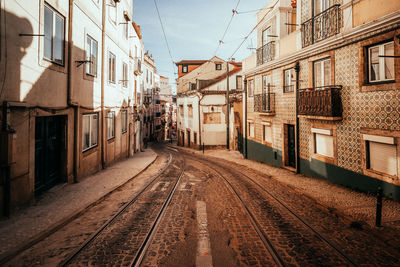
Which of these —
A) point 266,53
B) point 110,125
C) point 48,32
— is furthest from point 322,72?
point 110,125

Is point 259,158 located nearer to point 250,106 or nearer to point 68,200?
point 250,106

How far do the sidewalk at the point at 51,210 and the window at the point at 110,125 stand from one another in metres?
4.09

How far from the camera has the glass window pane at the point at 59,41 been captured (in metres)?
8.40

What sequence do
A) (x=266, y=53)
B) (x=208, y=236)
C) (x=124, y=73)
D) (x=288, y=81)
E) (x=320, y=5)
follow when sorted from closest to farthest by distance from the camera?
(x=208, y=236)
(x=320, y=5)
(x=288, y=81)
(x=266, y=53)
(x=124, y=73)

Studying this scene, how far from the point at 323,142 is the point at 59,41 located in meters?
12.4

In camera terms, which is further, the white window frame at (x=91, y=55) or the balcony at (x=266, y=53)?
the balcony at (x=266, y=53)

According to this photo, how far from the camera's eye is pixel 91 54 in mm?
11547

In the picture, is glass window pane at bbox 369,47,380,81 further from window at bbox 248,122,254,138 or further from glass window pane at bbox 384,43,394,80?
window at bbox 248,122,254,138

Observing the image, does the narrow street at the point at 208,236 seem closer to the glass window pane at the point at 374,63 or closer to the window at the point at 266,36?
the glass window pane at the point at 374,63

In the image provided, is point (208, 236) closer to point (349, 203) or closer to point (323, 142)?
point (349, 203)

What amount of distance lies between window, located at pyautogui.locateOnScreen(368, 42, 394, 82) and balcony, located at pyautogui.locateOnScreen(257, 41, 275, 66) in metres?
7.25

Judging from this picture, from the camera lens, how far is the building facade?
25.6 ft

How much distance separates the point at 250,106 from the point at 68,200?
590 inches

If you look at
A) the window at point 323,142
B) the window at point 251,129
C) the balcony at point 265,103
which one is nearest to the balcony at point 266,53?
the balcony at point 265,103
